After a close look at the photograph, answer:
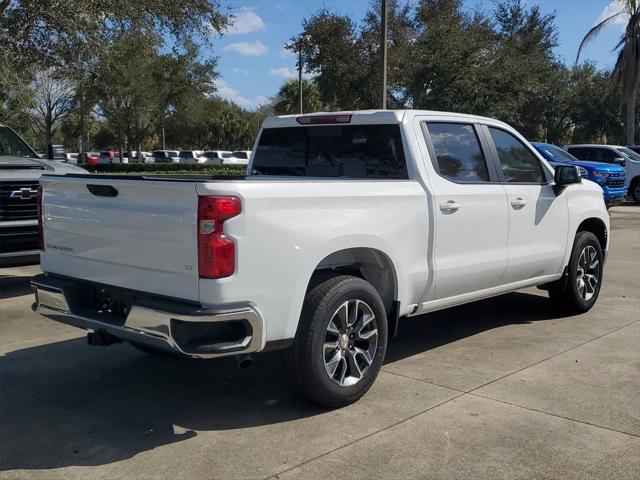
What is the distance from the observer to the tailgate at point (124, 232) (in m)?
3.67

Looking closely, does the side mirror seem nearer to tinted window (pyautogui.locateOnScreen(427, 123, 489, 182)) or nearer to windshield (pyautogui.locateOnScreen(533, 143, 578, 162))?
tinted window (pyautogui.locateOnScreen(427, 123, 489, 182))

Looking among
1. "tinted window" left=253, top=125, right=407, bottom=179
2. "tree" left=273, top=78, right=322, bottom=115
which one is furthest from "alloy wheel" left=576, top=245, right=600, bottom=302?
"tree" left=273, top=78, right=322, bottom=115

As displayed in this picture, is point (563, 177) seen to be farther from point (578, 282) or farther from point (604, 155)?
point (604, 155)

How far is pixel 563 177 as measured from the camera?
6191 mm

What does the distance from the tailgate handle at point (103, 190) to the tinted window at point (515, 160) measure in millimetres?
3368

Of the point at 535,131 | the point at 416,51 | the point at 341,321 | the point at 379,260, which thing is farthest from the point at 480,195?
the point at 535,131

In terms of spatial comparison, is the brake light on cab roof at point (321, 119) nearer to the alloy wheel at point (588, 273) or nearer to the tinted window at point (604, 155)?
the alloy wheel at point (588, 273)

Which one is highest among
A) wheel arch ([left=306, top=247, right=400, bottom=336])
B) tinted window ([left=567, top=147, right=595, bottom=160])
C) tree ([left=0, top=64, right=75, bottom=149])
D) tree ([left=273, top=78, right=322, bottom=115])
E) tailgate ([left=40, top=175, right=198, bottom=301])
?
tree ([left=273, top=78, right=322, bottom=115])

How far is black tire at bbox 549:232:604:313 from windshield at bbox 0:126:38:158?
7169 mm

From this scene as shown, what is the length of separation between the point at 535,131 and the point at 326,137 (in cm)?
4242

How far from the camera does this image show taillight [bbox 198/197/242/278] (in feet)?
11.7

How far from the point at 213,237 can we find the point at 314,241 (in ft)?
2.35

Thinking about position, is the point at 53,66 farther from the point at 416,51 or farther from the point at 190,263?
the point at 416,51

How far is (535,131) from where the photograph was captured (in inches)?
1763
